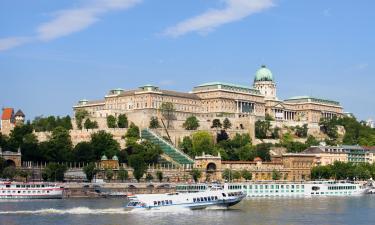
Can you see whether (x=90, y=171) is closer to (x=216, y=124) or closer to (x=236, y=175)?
(x=236, y=175)

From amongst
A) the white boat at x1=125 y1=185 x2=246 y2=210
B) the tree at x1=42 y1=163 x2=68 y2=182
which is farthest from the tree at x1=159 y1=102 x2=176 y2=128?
the white boat at x1=125 y1=185 x2=246 y2=210

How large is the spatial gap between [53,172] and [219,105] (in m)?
54.1

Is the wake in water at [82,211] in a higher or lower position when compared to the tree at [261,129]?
lower

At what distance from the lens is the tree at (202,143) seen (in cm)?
11049

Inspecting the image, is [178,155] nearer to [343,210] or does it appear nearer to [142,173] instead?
[142,173]

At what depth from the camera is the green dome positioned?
158250 millimetres

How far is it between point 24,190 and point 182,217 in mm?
24657

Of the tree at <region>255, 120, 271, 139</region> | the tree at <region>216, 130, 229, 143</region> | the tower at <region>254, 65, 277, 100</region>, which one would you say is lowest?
the tree at <region>216, 130, 229, 143</region>

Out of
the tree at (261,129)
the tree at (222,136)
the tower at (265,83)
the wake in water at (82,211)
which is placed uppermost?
the tower at (265,83)

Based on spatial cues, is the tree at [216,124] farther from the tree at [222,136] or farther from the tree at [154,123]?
the tree at [154,123]

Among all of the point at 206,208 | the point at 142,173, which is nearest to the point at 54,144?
the point at 142,173

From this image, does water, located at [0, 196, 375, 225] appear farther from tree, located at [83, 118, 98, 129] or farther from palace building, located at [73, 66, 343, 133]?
palace building, located at [73, 66, 343, 133]

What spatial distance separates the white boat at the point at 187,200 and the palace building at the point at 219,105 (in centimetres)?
6057

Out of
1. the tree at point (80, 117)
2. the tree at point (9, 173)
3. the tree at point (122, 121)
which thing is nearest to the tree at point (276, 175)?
the tree at point (122, 121)
